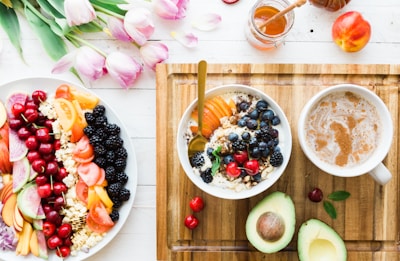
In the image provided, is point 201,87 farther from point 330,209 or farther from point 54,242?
point 54,242

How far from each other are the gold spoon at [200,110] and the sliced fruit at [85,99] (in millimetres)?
305

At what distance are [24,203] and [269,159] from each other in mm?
640

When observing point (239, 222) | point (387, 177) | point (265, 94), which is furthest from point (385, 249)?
point (265, 94)

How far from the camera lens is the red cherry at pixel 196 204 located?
1.28 meters

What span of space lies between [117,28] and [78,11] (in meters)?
0.11

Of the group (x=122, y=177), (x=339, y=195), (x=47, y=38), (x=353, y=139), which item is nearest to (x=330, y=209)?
(x=339, y=195)

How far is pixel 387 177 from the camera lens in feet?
3.84

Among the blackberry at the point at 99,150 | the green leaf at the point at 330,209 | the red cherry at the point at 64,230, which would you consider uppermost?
Result: the blackberry at the point at 99,150

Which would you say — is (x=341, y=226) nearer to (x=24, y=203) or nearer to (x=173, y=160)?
(x=173, y=160)

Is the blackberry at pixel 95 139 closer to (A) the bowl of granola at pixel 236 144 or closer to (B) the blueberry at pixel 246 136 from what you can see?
(A) the bowl of granola at pixel 236 144

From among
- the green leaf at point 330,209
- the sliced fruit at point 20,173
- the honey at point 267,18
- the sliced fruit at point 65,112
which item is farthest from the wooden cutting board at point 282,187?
the sliced fruit at point 20,173

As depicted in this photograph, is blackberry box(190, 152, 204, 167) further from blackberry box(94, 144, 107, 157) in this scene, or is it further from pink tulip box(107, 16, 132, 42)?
pink tulip box(107, 16, 132, 42)

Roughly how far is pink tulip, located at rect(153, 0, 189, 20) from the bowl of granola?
282 millimetres

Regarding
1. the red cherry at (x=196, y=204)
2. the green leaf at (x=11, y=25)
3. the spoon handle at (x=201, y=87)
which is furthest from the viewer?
the green leaf at (x=11, y=25)
